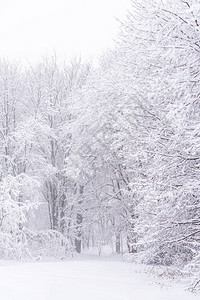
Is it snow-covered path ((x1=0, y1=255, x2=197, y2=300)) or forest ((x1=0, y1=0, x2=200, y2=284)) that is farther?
forest ((x1=0, y1=0, x2=200, y2=284))

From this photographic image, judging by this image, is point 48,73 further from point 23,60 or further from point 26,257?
point 26,257

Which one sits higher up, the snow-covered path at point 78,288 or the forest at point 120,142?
the forest at point 120,142

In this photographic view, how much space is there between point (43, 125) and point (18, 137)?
1772mm

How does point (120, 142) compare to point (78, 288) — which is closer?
point (78, 288)

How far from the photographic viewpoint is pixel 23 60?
81.7 feet

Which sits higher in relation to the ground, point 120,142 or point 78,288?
point 120,142

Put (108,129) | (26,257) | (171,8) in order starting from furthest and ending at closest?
1. (26,257)
2. (108,129)
3. (171,8)

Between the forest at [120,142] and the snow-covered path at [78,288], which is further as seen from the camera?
the forest at [120,142]

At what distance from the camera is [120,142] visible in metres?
12.2

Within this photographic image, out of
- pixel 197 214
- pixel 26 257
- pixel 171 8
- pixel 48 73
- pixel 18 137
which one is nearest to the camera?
pixel 171 8

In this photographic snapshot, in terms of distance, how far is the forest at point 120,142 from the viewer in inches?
248

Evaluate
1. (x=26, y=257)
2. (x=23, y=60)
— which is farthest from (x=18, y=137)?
(x=23, y=60)

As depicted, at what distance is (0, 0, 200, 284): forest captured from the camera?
629 centimetres

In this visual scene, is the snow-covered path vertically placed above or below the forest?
below
